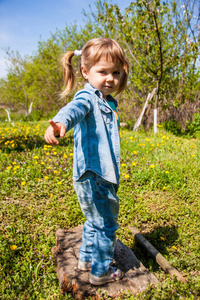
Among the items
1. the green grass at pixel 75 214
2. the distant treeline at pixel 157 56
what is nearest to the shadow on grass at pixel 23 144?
the green grass at pixel 75 214

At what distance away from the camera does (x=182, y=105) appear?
716cm

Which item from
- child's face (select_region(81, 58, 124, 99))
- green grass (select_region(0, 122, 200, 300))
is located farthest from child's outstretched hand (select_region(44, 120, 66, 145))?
green grass (select_region(0, 122, 200, 300))

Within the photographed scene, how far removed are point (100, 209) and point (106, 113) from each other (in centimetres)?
70

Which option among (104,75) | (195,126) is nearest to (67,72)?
(104,75)

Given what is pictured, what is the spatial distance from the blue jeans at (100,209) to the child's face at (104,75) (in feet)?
2.06

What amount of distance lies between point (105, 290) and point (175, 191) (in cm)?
191

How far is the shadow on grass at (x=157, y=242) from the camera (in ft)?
8.21

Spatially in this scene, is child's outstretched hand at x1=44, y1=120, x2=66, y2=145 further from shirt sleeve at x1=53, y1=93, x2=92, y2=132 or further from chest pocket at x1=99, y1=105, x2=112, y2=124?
chest pocket at x1=99, y1=105, x2=112, y2=124

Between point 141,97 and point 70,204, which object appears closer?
→ point 70,204

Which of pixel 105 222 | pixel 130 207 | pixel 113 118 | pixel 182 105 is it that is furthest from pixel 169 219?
pixel 182 105

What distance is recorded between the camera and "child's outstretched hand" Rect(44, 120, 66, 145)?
1035 mm

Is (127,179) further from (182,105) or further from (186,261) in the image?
(182,105)

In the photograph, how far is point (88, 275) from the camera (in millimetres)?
1974

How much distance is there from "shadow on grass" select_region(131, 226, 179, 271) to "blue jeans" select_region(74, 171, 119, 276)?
0.84 m
